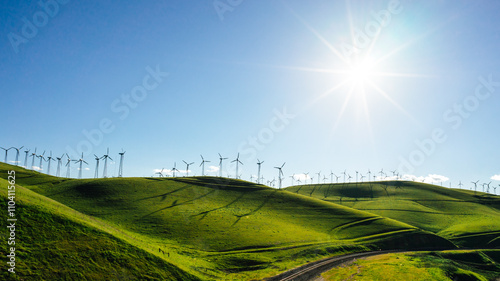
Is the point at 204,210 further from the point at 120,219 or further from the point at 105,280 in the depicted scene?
the point at 105,280

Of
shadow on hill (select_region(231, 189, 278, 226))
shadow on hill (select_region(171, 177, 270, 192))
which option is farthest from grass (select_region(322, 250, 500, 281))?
shadow on hill (select_region(171, 177, 270, 192))

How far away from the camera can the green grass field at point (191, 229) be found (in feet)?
135

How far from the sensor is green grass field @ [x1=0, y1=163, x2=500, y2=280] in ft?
135

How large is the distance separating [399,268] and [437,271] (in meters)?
8.92

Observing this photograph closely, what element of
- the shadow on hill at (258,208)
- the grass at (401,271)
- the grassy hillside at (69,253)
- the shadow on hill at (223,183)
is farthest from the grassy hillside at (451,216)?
the grassy hillside at (69,253)

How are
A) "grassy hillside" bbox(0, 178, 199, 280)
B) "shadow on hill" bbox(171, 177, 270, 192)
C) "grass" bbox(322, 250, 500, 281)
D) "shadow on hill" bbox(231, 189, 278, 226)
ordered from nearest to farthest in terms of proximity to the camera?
"grassy hillside" bbox(0, 178, 199, 280) → "grass" bbox(322, 250, 500, 281) → "shadow on hill" bbox(231, 189, 278, 226) → "shadow on hill" bbox(171, 177, 270, 192)

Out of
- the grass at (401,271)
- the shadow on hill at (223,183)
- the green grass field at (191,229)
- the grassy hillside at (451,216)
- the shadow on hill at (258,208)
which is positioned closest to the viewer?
the green grass field at (191,229)

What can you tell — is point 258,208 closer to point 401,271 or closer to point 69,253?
point 401,271

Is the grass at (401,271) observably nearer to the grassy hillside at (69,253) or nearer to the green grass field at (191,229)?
the green grass field at (191,229)

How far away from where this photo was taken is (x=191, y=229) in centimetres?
8962

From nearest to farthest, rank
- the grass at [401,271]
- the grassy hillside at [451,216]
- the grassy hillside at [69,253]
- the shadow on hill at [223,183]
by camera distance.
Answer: the grassy hillside at [69,253] < the grass at [401,271] < the grassy hillside at [451,216] < the shadow on hill at [223,183]

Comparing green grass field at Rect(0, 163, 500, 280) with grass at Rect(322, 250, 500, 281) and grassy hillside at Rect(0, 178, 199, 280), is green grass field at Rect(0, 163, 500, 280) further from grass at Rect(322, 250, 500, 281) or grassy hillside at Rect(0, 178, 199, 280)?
grass at Rect(322, 250, 500, 281)

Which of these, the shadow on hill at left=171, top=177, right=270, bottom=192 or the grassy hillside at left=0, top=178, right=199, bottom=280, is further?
the shadow on hill at left=171, top=177, right=270, bottom=192

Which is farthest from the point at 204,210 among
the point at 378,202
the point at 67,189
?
the point at 378,202
